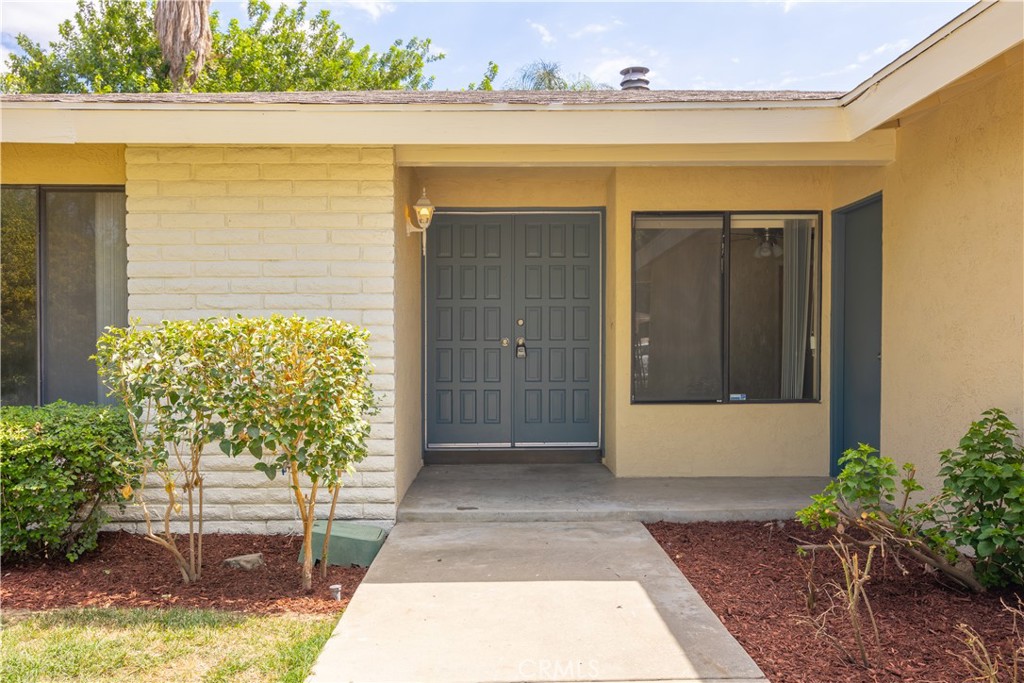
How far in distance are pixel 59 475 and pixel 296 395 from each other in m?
1.64

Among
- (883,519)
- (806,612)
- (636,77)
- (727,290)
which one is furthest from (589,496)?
(636,77)

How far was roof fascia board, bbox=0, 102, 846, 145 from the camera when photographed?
511 centimetres

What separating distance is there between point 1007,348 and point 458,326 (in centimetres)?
466

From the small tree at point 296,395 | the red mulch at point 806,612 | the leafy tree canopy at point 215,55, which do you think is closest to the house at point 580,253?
the red mulch at point 806,612

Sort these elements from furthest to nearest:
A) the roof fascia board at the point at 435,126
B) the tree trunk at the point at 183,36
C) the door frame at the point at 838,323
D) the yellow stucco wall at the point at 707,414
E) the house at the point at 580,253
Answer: the tree trunk at the point at 183,36, the yellow stucco wall at the point at 707,414, the door frame at the point at 838,323, the roof fascia board at the point at 435,126, the house at the point at 580,253

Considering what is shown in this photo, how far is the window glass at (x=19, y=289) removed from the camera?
587 cm

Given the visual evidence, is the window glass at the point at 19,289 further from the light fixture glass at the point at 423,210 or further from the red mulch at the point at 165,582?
the light fixture glass at the point at 423,210

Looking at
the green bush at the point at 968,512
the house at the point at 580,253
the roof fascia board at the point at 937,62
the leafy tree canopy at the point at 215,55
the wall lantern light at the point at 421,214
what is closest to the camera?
the roof fascia board at the point at 937,62

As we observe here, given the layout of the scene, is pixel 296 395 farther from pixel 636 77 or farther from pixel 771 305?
pixel 636 77

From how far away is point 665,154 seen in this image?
5645mm

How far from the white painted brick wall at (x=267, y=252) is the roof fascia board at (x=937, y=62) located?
3.12 m

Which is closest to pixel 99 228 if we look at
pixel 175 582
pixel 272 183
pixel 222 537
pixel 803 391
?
pixel 272 183

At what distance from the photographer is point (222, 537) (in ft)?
17.8

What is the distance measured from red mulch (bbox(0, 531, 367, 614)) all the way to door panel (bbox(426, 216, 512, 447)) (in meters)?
2.64
